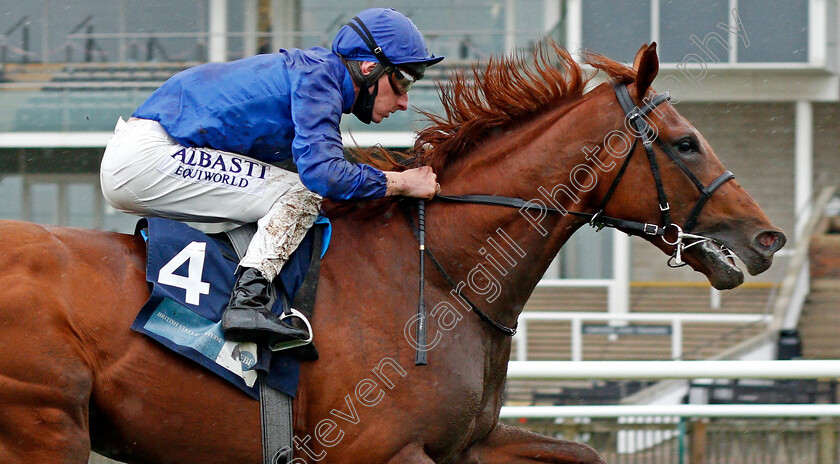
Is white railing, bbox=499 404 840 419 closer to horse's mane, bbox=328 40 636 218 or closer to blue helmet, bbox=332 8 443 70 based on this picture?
horse's mane, bbox=328 40 636 218

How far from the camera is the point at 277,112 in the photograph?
3141mm

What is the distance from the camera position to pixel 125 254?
10.0ft

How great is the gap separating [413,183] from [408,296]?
1.27 feet

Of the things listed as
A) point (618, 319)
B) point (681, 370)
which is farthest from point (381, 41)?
point (618, 319)

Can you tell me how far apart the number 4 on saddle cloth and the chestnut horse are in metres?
0.05

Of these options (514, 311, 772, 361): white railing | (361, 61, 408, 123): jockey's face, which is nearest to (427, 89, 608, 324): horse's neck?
(361, 61, 408, 123): jockey's face

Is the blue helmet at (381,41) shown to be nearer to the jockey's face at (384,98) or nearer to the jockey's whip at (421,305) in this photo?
the jockey's face at (384,98)

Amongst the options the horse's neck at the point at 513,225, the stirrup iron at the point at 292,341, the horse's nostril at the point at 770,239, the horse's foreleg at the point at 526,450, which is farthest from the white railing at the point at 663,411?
the stirrup iron at the point at 292,341

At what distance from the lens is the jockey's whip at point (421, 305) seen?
3.05 meters

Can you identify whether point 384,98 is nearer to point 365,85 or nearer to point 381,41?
point 365,85

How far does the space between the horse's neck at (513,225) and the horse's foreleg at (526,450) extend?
1.59 feet

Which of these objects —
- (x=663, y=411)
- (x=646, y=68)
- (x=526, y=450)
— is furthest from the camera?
(x=663, y=411)

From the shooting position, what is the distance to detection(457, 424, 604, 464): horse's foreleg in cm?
348

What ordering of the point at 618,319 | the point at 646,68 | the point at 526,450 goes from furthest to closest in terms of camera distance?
the point at 618,319 → the point at 526,450 → the point at 646,68
